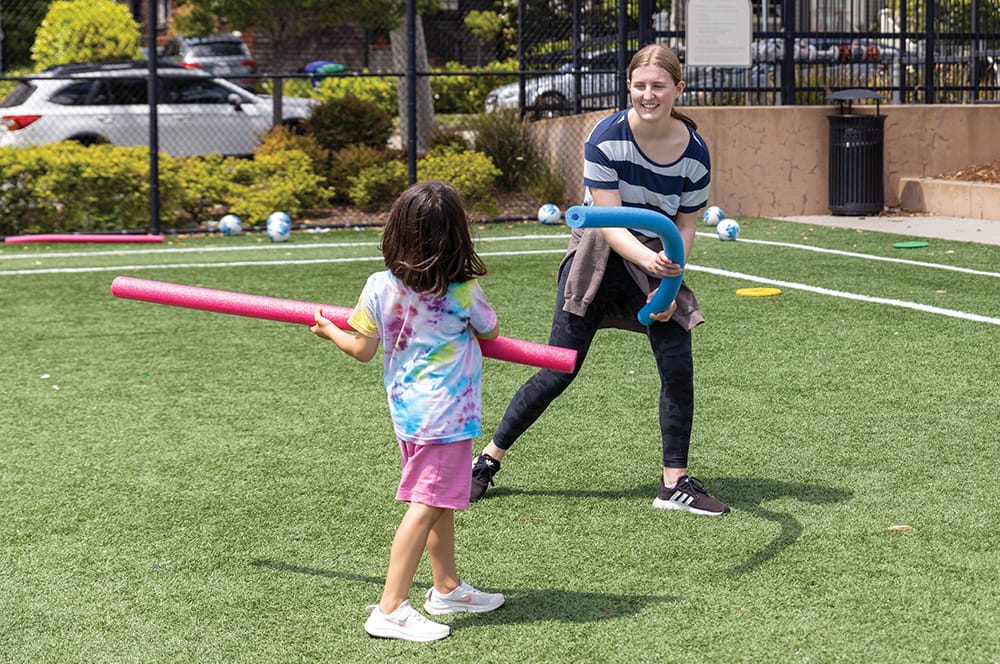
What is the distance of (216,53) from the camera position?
134ft

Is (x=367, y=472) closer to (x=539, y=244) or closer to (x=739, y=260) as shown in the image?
(x=739, y=260)

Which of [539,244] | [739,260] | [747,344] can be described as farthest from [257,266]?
[747,344]

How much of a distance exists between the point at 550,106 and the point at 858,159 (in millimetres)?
4736

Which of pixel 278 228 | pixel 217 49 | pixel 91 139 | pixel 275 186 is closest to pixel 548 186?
pixel 275 186

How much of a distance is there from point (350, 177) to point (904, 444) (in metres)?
12.0

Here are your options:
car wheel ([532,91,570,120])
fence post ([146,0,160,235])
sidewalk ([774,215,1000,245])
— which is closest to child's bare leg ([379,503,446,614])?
sidewalk ([774,215,1000,245])

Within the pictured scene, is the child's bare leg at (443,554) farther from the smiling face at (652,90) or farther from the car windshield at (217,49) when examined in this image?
the car windshield at (217,49)

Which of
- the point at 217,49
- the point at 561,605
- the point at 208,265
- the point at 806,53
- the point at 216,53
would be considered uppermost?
the point at 217,49

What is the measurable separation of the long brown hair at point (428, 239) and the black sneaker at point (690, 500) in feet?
4.98

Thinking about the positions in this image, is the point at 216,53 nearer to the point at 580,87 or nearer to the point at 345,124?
the point at 345,124

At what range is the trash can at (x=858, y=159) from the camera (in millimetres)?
15586

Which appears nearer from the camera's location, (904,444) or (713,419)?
(904,444)

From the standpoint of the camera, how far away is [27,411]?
6.33 m

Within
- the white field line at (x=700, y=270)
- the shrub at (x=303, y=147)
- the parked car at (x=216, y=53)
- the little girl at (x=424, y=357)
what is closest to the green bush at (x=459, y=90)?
the parked car at (x=216, y=53)
